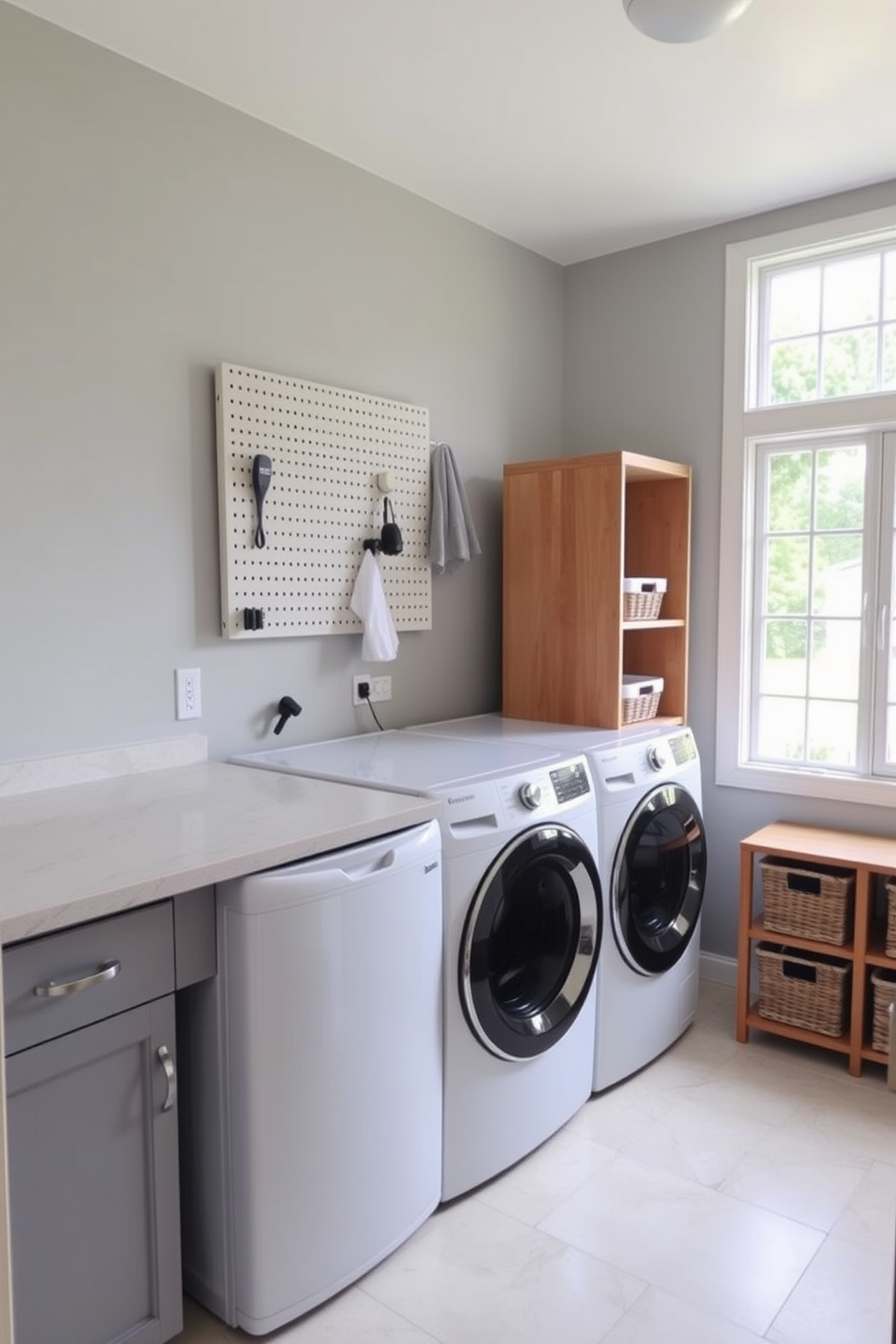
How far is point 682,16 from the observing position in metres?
1.80

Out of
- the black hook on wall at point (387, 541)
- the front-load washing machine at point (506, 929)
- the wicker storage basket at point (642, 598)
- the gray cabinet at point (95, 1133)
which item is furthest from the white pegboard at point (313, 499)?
the gray cabinet at point (95, 1133)

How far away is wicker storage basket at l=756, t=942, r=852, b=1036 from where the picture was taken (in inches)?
105

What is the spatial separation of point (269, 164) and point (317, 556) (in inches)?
41.6

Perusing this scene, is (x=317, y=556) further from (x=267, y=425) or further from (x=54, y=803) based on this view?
(x=54, y=803)

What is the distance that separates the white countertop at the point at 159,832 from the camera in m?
1.34

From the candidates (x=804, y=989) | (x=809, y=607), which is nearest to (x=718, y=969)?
(x=804, y=989)

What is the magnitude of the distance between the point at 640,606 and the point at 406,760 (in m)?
1.09

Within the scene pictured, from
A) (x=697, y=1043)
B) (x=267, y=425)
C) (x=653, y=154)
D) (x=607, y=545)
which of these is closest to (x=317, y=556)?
(x=267, y=425)

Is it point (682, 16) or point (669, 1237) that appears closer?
point (682, 16)

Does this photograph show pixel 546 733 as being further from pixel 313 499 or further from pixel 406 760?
pixel 313 499

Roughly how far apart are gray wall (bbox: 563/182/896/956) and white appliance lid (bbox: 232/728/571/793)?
3.43ft

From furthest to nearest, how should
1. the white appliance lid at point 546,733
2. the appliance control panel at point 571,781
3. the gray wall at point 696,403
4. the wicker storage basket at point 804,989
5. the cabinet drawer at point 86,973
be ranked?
1. the gray wall at point 696,403
2. the wicker storage basket at point 804,989
3. the white appliance lid at point 546,733
4. the appliance control panel at point 571,781
5. the cabinet drawer at point 86,973

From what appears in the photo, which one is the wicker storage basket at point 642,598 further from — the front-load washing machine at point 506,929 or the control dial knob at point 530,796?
the control dial knob at point 530,796

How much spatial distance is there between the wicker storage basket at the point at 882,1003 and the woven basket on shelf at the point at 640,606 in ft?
4.19
